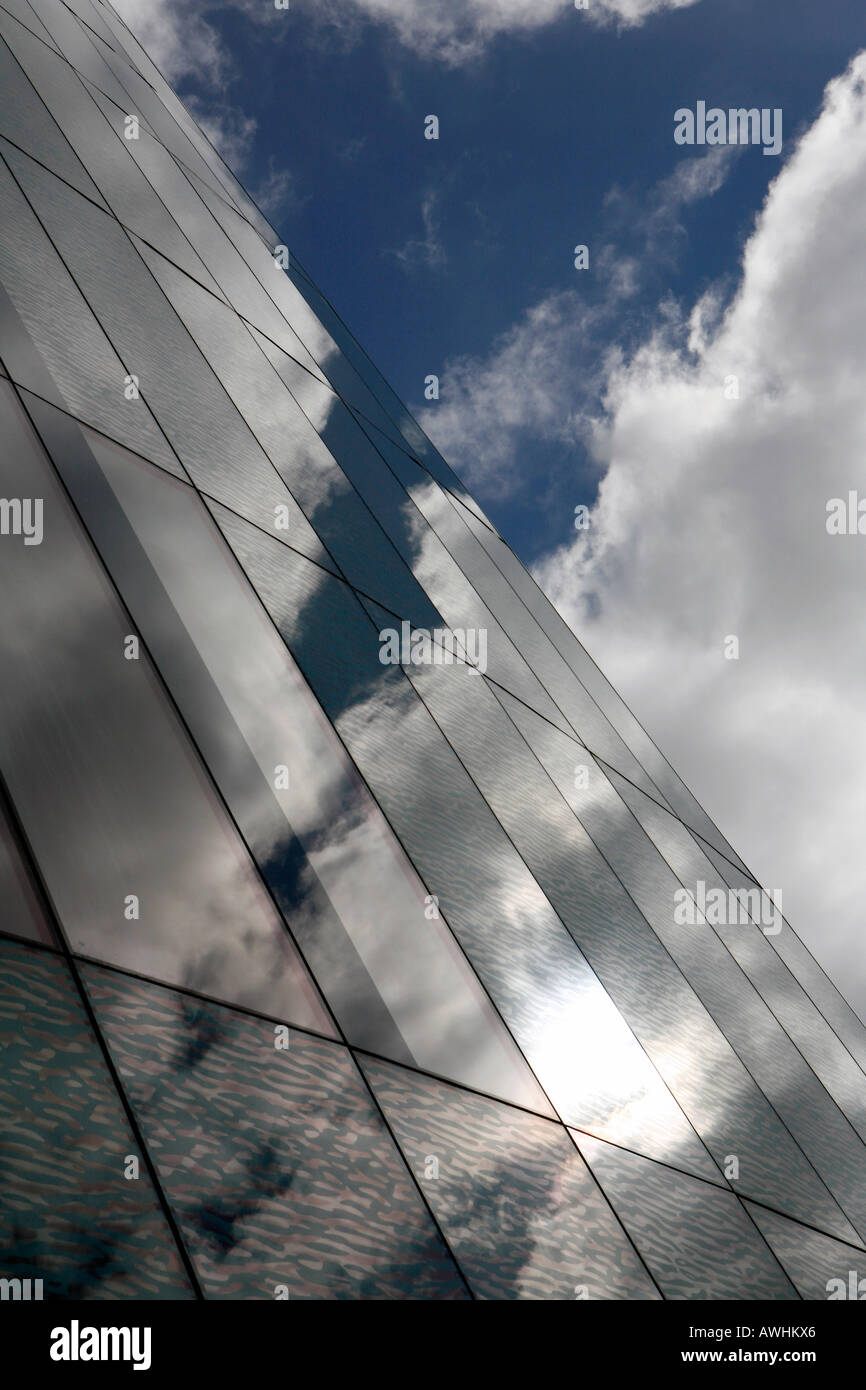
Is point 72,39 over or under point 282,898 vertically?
over

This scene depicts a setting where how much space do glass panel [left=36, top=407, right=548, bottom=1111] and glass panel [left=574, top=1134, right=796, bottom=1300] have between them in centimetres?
79

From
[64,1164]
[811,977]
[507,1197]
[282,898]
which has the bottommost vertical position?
[507,1197]

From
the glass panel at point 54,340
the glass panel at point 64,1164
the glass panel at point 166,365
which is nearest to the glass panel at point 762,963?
the glass panel at point 166,365

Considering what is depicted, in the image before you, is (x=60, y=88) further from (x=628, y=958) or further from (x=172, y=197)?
(x=628, y=958)

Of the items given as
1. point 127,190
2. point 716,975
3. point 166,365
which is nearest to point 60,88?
point 127,190

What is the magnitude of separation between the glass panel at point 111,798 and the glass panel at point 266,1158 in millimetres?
232

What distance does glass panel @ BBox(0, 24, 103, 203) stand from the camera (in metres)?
8.62

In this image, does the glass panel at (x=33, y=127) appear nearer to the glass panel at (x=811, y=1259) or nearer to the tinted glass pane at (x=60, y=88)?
the tinted glass pane at (x=60, y=88)

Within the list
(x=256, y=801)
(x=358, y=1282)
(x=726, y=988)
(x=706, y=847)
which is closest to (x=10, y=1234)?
(x=358, y=1282)

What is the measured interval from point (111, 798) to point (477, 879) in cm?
347

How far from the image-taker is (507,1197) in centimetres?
499

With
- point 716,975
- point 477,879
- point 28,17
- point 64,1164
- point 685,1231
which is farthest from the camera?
point 28,17
